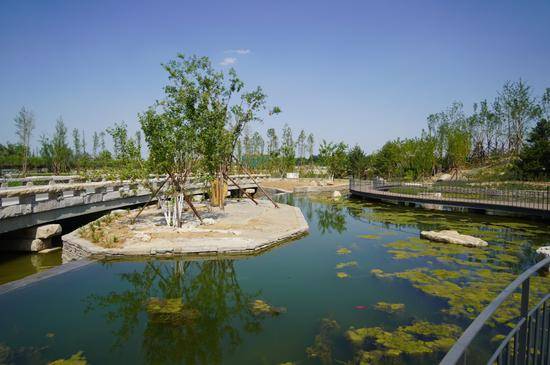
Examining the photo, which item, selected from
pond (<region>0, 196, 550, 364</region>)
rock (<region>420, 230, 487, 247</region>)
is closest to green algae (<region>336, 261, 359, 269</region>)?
pond (<region>0, 196, 550, 364</region>)

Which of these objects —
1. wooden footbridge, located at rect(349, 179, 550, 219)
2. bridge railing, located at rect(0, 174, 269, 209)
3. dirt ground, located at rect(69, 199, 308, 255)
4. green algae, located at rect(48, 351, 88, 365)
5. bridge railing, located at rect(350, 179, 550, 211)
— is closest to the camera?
green algae, located at rect(48, 351, 88, 365)

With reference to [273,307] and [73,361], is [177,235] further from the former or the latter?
[73,361]

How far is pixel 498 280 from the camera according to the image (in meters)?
7.59

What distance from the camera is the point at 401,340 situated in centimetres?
510

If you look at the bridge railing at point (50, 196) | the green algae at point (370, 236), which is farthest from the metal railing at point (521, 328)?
the bridge railing at point (50, 196)

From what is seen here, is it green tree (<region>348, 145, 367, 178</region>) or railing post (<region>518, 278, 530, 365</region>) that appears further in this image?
green tree (<region>348, 145, 367, 178</region>)

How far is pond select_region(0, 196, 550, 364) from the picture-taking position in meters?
4.92

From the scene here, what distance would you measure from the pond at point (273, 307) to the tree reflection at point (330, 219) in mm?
3448

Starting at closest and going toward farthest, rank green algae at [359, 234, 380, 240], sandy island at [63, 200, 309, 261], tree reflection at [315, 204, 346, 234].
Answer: sandy island at [63, 200, 309, 261], green algae at [359, 234, 380, 240], tree reflection at [315, 204, 346, 234]

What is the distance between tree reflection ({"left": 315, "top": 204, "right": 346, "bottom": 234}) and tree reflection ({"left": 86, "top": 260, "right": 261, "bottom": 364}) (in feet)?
20.0

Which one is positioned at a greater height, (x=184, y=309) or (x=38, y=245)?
(x=38, y=245)

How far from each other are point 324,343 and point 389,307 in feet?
5.57

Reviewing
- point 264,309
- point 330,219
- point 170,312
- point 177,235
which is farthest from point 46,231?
point 330,219

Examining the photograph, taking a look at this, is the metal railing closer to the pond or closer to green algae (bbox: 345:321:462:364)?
green algae (bbox: 345:321:462:364)
